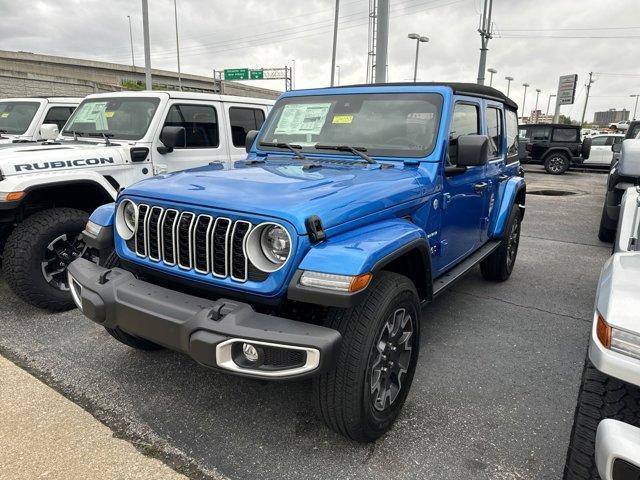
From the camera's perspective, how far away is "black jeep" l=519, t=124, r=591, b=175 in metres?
16.5

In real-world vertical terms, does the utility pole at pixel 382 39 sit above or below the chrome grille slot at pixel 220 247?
above

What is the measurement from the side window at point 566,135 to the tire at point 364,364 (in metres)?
16.9

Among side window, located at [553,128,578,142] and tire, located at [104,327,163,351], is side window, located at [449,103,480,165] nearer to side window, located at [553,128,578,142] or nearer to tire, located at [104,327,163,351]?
tire, located at [104,327,163,351]

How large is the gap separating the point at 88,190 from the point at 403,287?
132 inches

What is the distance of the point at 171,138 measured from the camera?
4.73 meters

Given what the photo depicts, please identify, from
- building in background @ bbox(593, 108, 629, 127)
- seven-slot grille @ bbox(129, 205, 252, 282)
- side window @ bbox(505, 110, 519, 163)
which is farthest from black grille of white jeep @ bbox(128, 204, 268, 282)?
building in background @ bbox(593, 108, 629, 127)

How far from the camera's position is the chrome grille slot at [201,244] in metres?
2.25

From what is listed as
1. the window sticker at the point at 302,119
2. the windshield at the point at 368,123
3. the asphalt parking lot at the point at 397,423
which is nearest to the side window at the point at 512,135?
the asphalt parking lot at the point at 397,423

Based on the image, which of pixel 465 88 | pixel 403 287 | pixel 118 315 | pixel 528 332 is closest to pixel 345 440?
pixel 403 287

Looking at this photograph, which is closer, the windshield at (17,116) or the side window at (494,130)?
the side window at (494,130)

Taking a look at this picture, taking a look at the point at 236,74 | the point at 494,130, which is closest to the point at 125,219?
the point at 494,130

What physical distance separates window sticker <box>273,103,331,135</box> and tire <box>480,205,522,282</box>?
2.25 meters

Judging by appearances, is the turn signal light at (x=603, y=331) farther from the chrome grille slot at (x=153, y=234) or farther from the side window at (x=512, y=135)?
the side window at (x=512, y=135)

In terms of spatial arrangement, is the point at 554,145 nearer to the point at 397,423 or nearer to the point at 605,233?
the point at 605,233
